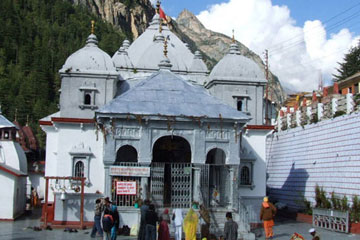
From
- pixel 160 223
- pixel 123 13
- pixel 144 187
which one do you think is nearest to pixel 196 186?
pixel 144 187

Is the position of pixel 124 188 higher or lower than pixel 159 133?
lower

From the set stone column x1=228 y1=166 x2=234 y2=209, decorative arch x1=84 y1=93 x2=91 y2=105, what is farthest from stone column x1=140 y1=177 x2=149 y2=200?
decorative arch x1=84 y1=93 x2=91 y2=105

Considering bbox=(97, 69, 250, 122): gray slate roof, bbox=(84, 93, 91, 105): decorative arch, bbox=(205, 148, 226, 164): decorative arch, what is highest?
bbox=(84, 93, 91, 105): decorative arch

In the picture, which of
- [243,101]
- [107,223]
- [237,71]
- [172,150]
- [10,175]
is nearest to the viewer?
[107,223]

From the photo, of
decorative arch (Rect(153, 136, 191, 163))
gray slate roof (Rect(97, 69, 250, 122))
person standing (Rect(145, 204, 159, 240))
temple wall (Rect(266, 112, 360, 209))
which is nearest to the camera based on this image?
person standing (Rect(145, 204, 159, 240))

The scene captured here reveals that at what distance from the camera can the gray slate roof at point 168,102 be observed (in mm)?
21469

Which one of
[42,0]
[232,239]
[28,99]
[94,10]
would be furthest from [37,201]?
[94,10]

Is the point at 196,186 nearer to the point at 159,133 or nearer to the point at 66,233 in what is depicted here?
the point at 159,133

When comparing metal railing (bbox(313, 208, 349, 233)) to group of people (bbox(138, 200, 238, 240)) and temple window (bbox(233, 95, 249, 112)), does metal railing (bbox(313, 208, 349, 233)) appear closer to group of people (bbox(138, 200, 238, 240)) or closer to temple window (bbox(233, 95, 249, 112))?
temple window (bbox(233, 95, 249, 112))

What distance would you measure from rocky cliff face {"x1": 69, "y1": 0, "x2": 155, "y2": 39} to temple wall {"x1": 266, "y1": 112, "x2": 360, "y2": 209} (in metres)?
98.6

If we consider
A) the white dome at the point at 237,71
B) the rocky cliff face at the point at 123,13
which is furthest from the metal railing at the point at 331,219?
the rocky cliff face at the point at 123,13

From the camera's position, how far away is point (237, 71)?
28.1 m

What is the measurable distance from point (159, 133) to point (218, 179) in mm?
4836

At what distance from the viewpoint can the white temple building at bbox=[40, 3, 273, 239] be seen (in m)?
21.3
